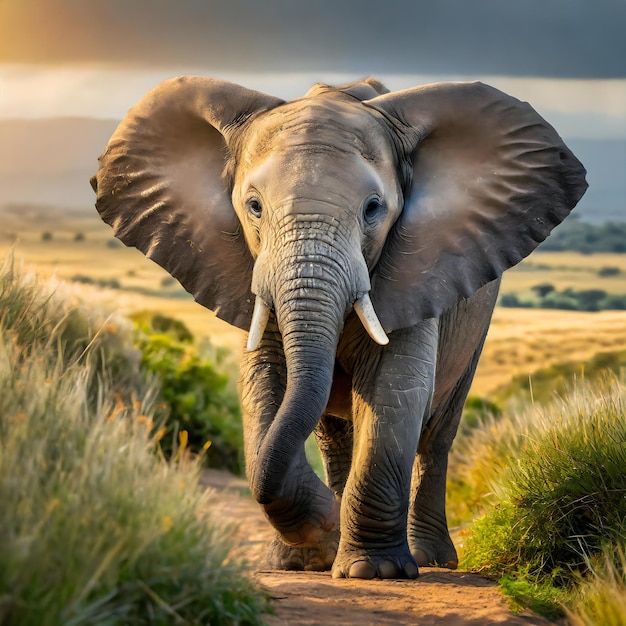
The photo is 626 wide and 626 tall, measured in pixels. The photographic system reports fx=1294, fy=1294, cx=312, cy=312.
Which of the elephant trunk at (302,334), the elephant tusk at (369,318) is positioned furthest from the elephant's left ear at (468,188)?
the elephant trunk at (302,334)

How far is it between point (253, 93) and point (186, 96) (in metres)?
0.53

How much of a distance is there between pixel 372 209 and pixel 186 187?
142 cm

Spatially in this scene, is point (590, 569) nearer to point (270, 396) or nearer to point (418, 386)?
point (418, 386)

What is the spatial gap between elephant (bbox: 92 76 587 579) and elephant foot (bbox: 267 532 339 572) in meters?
0.01

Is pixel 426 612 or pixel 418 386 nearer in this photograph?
pixel 426 612

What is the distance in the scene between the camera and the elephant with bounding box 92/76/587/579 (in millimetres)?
7039

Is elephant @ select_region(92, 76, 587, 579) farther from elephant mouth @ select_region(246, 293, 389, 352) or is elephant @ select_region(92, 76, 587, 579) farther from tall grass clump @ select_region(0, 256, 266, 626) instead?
tall grass clump @ select_region(0, 256, 266, 626)

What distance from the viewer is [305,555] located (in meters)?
8.60

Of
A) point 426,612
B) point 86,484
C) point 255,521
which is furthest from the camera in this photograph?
point 255,521

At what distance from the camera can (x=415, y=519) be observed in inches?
373

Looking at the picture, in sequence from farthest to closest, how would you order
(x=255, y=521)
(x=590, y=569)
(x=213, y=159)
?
1. (x=255, y=521)
2. (x=213, y=159)
3. (x=590, y=569)

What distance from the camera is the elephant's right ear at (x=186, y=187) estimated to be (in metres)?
7.95

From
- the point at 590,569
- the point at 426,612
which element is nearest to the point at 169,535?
the point at 426,612

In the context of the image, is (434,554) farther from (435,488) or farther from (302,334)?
(302,334)
